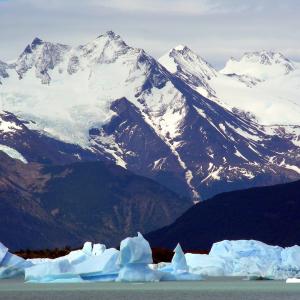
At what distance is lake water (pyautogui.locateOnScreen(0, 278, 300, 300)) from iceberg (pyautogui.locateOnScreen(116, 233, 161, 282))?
1.00m

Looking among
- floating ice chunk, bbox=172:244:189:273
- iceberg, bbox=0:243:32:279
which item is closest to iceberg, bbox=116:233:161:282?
floating ice chunk, bbox=172:244:189:273

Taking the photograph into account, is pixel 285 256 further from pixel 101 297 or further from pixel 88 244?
pixel 101 297

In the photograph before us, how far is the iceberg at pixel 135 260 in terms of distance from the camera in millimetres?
125188

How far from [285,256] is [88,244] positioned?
24.5 meters

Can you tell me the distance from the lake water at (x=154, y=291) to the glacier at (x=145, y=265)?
127 centimetres

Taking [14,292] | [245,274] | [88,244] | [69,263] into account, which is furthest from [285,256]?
[14,292]

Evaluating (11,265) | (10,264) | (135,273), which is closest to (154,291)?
(135,273)

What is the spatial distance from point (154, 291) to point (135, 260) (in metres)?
5.71

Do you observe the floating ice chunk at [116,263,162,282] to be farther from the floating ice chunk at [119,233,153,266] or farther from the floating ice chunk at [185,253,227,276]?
the floating ice chunk at [185,253,227,276]

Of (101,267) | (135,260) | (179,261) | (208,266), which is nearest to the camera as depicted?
(135,260)

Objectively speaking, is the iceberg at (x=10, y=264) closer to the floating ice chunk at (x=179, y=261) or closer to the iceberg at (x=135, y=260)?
the iceberg at (x=135, y=260)

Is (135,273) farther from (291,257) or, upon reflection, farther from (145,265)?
(291,257)

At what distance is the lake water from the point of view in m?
114

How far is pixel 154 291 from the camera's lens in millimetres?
121688
